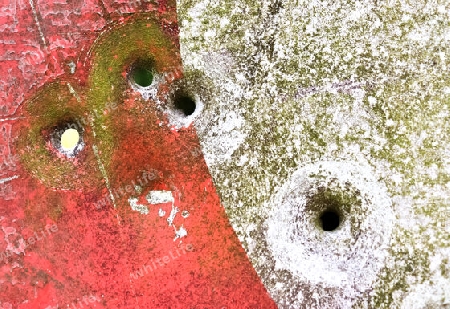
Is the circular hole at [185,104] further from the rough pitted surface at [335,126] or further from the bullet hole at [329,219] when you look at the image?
the bullet hole at [329,219]

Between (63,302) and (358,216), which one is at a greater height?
(63,302)

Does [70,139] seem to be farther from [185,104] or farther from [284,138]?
[284,138]

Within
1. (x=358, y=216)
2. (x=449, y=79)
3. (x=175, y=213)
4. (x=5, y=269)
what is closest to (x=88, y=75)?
(x=175, y=213)

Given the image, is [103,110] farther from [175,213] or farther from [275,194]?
→ [275,194]

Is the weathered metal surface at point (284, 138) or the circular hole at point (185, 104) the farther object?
the circular hole at point (185, 104)

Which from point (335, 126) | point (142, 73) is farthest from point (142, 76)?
point (335, 126)

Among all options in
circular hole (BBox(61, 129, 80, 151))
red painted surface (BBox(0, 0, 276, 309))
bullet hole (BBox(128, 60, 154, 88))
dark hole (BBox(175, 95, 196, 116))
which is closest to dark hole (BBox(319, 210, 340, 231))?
red painted surface (BBox(0, 0, 276, 309))

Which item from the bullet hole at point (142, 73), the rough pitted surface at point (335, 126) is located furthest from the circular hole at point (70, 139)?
the rough pitted surface at point (335, 126)
